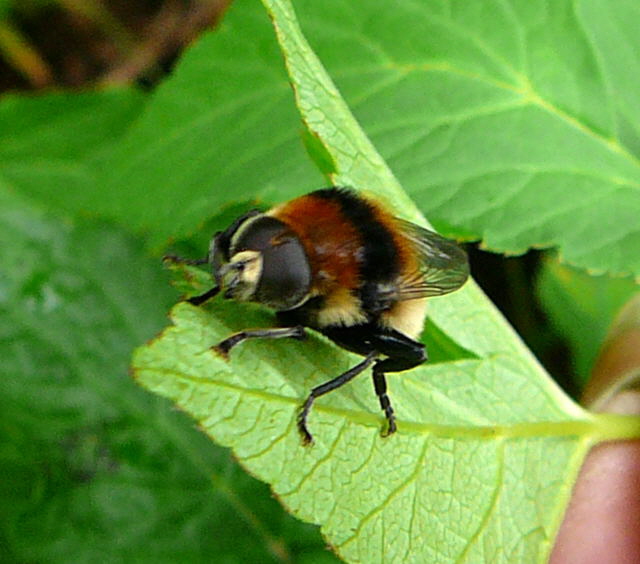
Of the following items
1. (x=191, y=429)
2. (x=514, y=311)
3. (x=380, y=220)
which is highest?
(x=380, y=220)

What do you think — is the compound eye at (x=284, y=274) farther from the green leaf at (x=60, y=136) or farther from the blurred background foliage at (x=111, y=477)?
the green leaf at (x=60, y=136)

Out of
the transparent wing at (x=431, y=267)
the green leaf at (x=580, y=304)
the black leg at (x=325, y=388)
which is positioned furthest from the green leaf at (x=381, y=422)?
the green leaf at (x=580, y=304)

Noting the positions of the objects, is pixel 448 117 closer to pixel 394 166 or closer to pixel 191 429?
pixel 394 166

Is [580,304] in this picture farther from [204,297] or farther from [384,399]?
[204,297]

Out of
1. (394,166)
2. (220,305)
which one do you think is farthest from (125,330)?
(220,305)

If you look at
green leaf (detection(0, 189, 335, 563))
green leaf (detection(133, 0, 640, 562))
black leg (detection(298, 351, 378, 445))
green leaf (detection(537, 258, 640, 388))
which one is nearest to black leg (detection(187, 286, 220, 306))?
green leaf (detection(133, 0, 640, 562))

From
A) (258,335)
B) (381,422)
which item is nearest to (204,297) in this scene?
(258,335)
